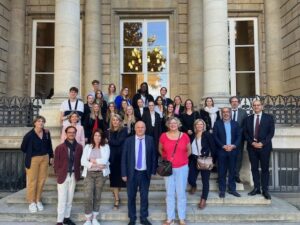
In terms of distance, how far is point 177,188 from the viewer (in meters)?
7.13

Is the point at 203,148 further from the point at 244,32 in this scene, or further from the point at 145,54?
the point at 244,32

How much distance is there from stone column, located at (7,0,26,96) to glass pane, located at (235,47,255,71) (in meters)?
9.03

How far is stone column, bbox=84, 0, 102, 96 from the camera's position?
587 inches

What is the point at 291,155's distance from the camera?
36.4ft

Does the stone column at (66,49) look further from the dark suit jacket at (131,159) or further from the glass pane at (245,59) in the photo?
the glass pane at (245,59)

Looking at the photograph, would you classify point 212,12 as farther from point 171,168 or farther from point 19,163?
point 19,163

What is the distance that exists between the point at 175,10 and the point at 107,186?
9.19m

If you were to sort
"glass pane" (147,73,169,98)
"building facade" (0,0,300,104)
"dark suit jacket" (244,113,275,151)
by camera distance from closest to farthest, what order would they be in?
"dark suit jacket" (244,113,275,151) < "building facade" (0,0,300,104) < "glass pane" (147,73,169,98)

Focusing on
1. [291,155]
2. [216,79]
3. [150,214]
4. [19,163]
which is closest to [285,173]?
[291,155]

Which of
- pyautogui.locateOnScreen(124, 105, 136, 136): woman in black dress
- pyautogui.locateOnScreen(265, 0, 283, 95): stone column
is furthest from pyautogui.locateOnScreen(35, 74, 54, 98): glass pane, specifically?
pyautogui.locateOnScreen(265, 0, 283, 95): stone column

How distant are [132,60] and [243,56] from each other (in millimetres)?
4740

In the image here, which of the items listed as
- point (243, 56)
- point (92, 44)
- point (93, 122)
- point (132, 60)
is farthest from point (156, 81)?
point (93, 122)

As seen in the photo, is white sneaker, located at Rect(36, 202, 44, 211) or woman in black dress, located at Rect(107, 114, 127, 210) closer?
woman in black dress, located at Rect(107, 114, 127, 210)

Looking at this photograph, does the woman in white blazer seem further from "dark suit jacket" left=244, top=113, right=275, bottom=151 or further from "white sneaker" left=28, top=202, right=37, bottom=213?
"dark suit jacket" left=244, top=113, right=275, bottom=151
